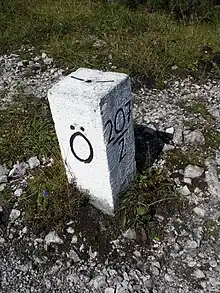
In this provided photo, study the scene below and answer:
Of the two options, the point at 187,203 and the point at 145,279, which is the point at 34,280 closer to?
the point at 145,279

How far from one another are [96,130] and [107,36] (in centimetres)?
332

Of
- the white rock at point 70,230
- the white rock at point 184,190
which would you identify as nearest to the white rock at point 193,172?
the white rock at point 184,190

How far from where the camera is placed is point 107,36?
5.59 m

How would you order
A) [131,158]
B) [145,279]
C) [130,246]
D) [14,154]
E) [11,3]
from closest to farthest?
[145,279], [130,246], [131,158], [14,154], [11,3]

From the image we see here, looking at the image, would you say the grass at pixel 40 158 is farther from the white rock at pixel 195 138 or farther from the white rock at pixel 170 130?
the white rock at pixel 195 138

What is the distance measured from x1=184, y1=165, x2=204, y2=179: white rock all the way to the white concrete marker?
0.54 meters

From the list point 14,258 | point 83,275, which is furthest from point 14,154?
point 83,275

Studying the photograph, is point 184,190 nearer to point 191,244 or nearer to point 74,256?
point 191,244

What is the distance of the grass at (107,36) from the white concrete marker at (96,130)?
78.3 inches

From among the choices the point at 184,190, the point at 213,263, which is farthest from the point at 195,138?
the point at 213,263

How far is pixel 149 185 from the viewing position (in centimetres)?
315

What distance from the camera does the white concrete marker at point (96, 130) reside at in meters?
2.52

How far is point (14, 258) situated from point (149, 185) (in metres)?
1.11

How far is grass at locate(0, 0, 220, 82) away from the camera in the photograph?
194 inches
